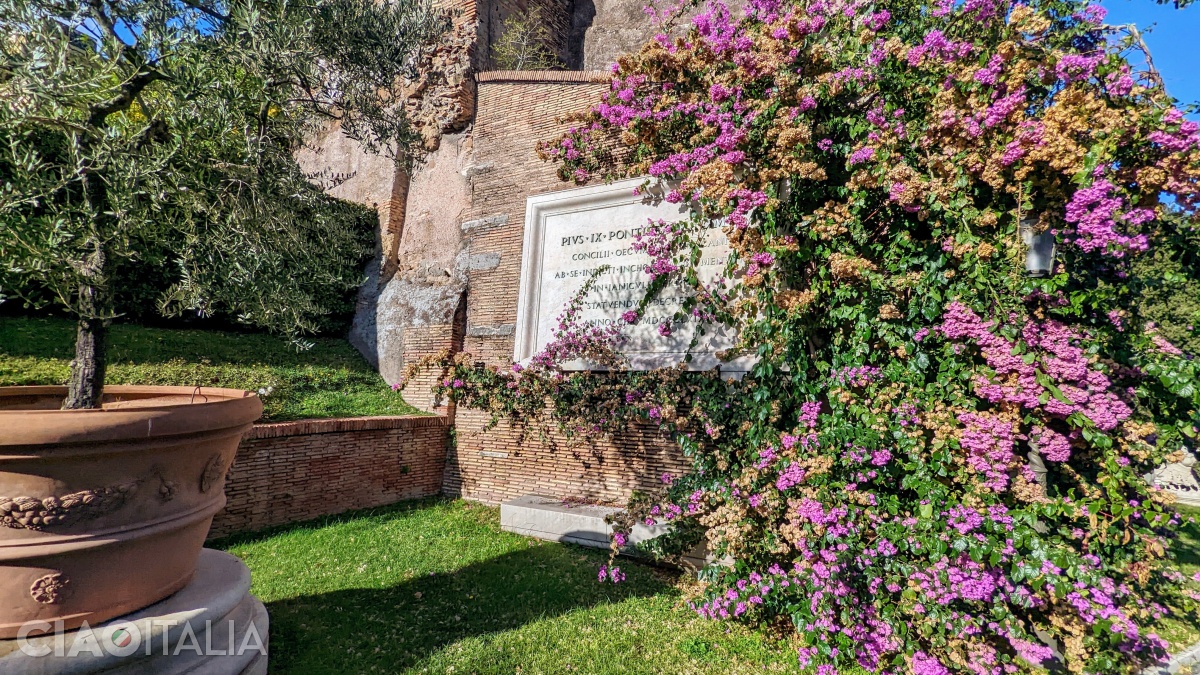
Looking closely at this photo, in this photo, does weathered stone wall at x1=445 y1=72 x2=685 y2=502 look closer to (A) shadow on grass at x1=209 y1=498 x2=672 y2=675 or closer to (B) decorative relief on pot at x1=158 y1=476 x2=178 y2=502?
(A) shadow on grass at x1=209 y1=498 x2=672 y2=675

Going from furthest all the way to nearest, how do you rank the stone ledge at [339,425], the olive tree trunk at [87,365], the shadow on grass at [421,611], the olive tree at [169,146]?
the stone ledge at [339,425], the shadow on grass at [421,611], the olive tree trunk at [87,365], the olive tree at [169,146]

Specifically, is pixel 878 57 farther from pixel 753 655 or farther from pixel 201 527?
pixel 201 527

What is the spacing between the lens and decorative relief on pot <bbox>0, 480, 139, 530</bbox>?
2248mm

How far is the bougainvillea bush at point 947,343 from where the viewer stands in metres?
2.96

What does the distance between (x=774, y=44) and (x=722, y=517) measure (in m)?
3.57

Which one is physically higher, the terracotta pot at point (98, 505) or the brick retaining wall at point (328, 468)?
the terracotta pot at point (98, 505)

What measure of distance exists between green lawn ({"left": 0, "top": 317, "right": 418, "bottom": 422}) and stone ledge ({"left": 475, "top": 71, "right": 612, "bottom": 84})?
4784 mm

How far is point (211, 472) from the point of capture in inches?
111

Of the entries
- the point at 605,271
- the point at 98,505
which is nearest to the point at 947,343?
the point at 605,271

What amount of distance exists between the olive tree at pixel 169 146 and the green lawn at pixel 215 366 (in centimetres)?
273

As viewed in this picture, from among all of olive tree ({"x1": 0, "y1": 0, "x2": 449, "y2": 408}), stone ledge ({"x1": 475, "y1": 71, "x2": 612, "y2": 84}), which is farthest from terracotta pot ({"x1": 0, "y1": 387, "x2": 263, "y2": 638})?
stone ledge ({"x1": 475, "y1": 71, "x2": 612, "y2": 84})

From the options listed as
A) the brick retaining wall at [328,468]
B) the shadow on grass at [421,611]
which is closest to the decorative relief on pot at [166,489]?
the shadow on grass at [421,611]

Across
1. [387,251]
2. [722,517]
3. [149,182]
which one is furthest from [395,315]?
[722,517]

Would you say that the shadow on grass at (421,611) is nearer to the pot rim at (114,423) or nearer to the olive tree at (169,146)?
the pot rim at (114,423)
